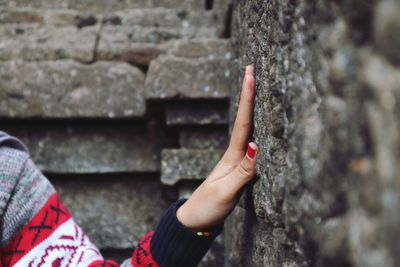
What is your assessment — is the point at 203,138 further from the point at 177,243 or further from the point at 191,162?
the point at 177,243

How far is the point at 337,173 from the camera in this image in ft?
1.57

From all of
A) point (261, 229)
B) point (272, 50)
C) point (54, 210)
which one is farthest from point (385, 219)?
point (54, 210)

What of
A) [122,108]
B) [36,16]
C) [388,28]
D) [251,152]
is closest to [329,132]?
[388,28]

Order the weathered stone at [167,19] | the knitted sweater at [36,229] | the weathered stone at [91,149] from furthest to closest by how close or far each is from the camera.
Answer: the weathered stone at [167,19], the weathered stone at [91,149], the knitted sweater at [36,229]

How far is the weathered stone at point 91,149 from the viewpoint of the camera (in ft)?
5.21

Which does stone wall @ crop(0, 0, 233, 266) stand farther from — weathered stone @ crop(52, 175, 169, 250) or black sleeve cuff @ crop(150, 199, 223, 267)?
black sleeve cuff @ crop(150, 199, 223, 267)

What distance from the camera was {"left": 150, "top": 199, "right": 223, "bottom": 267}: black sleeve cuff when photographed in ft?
3.53

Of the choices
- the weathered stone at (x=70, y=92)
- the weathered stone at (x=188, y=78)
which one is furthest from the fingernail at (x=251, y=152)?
the weathered stone at (x=70, y=92)

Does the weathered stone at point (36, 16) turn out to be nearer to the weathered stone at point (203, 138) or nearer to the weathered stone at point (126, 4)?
the weathered stone at point (126, 4)

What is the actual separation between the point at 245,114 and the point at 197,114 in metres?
0.61

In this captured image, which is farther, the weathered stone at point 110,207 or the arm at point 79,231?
the weathered stone at point 110,207

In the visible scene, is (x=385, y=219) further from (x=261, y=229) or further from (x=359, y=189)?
(x=261, y=229)

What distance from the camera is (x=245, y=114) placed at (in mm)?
905

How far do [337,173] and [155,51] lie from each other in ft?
3.96
